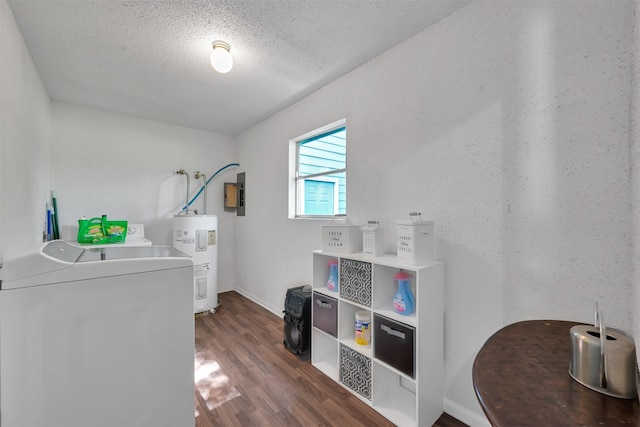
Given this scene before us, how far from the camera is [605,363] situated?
0.65 meters

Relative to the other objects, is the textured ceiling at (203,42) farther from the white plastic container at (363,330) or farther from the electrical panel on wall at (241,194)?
the white plastic container at (363,330)

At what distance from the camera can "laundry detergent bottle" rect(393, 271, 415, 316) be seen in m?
1.54

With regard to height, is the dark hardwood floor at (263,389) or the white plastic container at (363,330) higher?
the white plastic container at (363,330)

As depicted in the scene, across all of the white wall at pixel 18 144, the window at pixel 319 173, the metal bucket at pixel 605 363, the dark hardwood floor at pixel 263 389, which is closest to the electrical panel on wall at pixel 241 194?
the window at pixel 319 173

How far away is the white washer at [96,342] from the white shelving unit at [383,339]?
41.2 inches

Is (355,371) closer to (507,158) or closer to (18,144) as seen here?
(507,158)

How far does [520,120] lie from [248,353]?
255 centimetres

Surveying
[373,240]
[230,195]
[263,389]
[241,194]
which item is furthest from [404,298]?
[230,195]

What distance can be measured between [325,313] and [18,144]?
7.67ft

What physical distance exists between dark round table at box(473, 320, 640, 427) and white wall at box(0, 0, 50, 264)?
1667 mm

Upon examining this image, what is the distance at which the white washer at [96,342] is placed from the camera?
2.69ft

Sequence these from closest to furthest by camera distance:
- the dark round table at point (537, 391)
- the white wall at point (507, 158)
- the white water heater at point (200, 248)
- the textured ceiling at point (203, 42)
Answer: the dark round table at point (537, 391) < the white wall at point (507, 158) < the textured ceiling at point (203, 42) < the white water heater at point (200, 248)

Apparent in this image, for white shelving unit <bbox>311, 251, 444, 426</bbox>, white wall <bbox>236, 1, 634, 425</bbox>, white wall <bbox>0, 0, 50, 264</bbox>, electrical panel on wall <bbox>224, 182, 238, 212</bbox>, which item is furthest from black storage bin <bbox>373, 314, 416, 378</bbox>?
electrical panel on wall <bbox>224, 182, 238, 212</bbox>

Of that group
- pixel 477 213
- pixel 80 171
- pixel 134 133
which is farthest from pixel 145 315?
pixel 134 133
